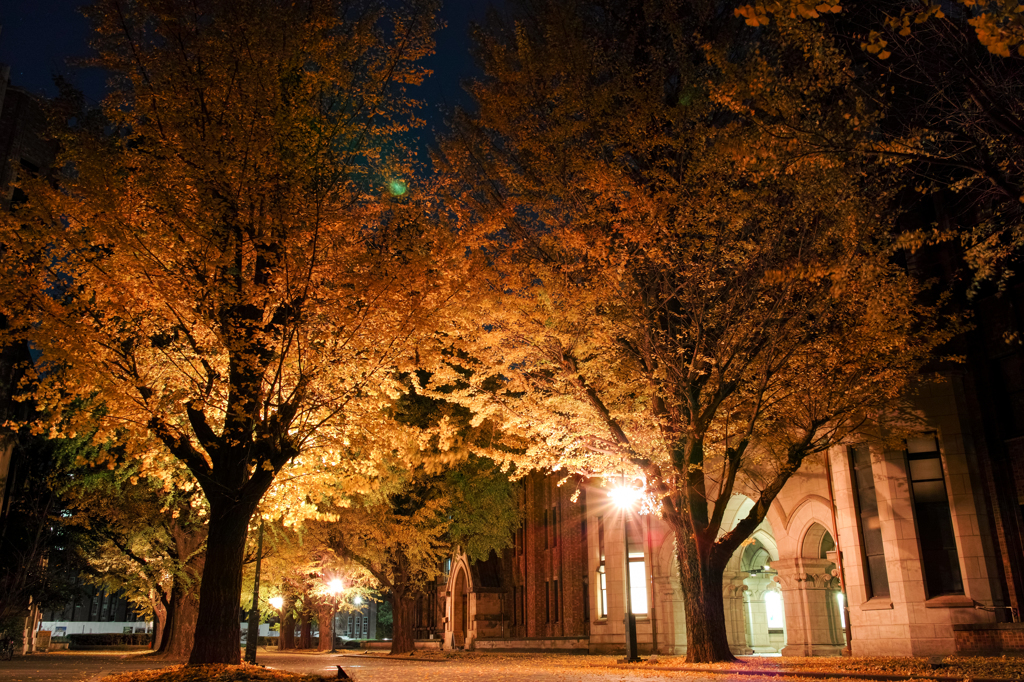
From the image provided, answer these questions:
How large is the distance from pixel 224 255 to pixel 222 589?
18.0 ft

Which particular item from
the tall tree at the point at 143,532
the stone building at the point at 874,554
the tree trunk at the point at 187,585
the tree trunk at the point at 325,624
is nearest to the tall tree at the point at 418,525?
the tree trunk at the point at 187,585

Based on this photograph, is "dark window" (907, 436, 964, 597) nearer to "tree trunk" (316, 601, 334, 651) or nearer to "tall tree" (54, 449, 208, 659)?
"tall tree" (54, 449, 208, 659)

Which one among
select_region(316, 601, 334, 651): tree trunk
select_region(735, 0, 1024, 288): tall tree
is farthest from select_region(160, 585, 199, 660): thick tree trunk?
select_region(735, 0, 1024, 288): tall tree

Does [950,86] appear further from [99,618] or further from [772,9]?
[99,618]

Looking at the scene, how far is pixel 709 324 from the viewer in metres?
15.2

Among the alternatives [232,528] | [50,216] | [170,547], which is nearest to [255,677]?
[232,528]

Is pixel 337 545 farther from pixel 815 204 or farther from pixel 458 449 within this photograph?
pixel 815 204

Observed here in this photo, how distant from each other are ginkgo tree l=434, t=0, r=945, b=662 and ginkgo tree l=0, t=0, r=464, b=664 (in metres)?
2.90

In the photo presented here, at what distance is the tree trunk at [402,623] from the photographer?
31.0 m

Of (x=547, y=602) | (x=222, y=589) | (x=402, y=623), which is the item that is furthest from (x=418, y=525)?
(x=222, y=589)

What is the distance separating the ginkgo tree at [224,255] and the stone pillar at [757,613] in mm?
18515

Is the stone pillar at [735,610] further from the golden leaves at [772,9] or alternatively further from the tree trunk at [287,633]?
the tree trunk at [287,633]

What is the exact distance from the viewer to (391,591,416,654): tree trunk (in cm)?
3105

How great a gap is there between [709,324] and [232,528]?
397 inches
